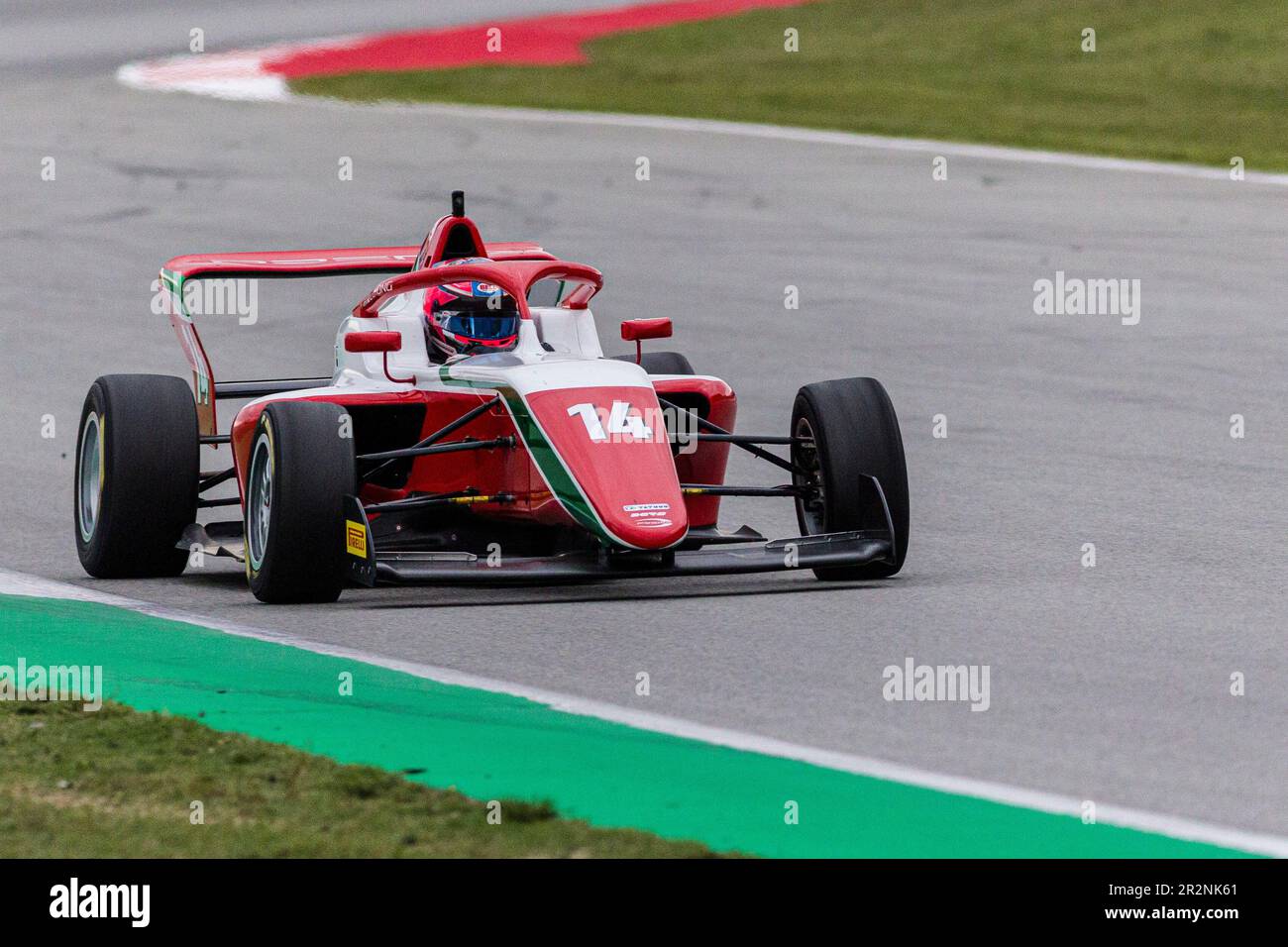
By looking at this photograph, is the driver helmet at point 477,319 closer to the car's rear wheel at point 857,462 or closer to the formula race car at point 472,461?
the formula race car at point 472,461

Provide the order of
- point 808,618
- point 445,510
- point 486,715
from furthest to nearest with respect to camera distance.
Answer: point 445,510 < point 808,618 < point 486,715

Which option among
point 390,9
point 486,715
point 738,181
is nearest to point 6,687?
point 486,715

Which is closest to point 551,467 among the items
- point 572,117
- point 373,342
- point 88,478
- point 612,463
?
point 612,463

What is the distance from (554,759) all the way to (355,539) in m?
2.21

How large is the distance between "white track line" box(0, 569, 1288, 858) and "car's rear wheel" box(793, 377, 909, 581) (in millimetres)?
2184

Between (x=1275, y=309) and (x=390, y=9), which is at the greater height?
(x=390, y=9)

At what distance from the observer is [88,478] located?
32.6 ft

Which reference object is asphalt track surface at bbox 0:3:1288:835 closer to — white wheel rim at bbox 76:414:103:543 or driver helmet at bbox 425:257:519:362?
white wheel rim at bbox 76:414:103:543

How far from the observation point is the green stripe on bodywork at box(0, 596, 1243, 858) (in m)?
5.70

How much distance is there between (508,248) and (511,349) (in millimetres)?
1471

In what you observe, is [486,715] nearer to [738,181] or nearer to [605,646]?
[605,646]

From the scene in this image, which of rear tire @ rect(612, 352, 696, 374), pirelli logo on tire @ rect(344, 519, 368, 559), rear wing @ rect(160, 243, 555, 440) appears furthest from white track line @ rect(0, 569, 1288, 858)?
rear tire @ rect(612, 352, 696, 374)

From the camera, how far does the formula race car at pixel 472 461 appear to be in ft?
27.8
